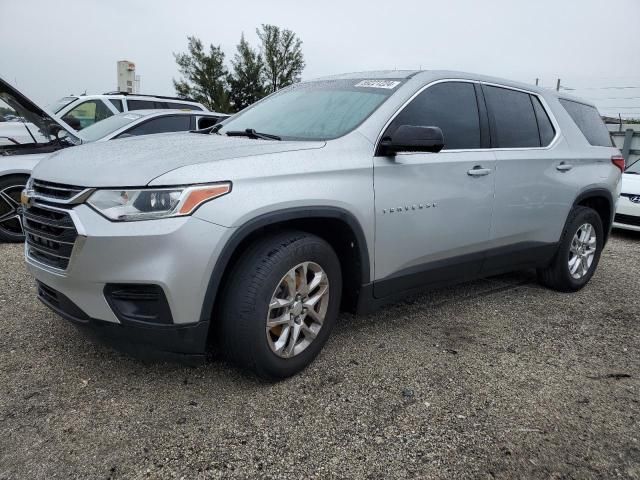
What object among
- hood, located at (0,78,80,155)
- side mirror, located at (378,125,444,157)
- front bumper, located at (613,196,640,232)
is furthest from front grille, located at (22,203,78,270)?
front bumper, located at (613,196,640,232)

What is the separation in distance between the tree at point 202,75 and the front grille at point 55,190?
99.6ft

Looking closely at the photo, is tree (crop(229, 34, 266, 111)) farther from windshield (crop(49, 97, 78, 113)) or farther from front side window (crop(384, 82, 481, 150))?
front side window (crop(384, 82, 481, 150))

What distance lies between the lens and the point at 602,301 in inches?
176

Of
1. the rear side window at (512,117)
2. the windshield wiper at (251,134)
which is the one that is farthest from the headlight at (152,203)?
the rear side window at (512,117)

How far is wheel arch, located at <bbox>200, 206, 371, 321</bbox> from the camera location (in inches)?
92.5

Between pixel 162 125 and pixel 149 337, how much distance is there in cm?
512

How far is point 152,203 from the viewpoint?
224cm

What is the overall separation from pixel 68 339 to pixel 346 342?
1719 mm

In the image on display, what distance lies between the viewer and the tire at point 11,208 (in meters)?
5.14

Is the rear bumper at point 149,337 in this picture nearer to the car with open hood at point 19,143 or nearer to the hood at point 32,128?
the car with open hood at point 19,143

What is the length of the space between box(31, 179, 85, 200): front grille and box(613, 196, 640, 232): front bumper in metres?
7.71

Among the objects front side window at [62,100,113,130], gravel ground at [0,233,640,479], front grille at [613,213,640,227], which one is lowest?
gravel ground at [0,233,640,479]

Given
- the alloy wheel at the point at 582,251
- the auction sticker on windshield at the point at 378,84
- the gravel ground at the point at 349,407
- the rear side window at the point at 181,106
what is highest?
the rear side window at the point at 181,106

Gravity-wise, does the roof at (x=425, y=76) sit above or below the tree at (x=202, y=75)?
below
